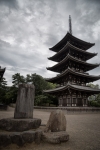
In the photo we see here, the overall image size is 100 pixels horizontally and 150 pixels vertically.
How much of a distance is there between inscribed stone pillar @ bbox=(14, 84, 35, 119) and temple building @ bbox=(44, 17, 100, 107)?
1139cm

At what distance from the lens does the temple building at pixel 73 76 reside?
17.3m

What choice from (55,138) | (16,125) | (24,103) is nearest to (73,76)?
(24,103)

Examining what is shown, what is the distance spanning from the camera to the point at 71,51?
2094cm

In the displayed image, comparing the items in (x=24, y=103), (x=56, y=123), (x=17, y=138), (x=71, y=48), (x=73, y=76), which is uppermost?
(x=71, y=48)

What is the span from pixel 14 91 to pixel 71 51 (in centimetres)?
2032

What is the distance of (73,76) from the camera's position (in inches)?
744

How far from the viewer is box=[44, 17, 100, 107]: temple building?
17344mm

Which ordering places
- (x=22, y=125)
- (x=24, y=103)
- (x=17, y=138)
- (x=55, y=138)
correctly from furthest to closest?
(x=24, y=103) < (x=22, y=125) < (x=55, y=138) < (x=17, y=138)

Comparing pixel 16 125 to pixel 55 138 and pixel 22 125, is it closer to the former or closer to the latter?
pixel 22 125

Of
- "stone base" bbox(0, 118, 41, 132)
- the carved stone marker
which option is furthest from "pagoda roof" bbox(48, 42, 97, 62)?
"stone base" bbox(0, 118, 41, 132)

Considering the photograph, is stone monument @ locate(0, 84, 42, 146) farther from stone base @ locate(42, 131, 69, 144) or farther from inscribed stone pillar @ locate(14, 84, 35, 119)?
stone base @ locate(42, 131, 69, 144)

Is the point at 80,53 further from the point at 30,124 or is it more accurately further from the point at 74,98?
the point at 30,124

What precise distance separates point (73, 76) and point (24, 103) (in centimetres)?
1546

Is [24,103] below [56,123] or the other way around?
the other way around
